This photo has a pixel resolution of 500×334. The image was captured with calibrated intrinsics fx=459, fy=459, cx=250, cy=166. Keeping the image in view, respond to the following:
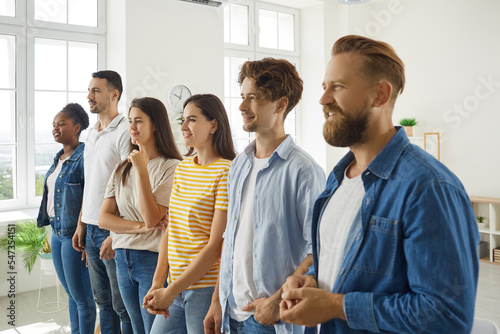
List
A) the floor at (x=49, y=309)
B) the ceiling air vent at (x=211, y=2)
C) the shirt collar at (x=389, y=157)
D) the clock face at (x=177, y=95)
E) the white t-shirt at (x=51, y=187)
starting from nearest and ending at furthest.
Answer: the shirt collar at (x=389, y=157)
the white t-shirt at (x=51, y=187)
the floor at (x=49, y=309)
the clock face at (x=177, y=95)
the ceiling air vent at (x=211, y=2)

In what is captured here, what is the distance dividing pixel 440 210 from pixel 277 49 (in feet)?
19.6

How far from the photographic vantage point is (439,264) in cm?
83

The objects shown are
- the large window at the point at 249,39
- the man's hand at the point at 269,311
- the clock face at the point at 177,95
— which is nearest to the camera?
the man's hand at the point at 269,311

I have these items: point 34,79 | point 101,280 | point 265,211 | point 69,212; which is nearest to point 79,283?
point 101,280

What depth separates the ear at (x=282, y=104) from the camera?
1.46 m

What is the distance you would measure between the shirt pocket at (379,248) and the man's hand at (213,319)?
2.34 ft

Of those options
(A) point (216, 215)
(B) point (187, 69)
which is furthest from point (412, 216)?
(B) point (187, 69)

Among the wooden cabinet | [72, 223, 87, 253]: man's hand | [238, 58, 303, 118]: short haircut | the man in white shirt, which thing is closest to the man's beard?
[238, 58, 303, 118]: short haircut

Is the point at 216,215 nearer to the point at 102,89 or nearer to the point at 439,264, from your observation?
the point at 439,264

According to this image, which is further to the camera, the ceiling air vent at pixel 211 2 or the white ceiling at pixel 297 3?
the white ceiling at pixel 297 3

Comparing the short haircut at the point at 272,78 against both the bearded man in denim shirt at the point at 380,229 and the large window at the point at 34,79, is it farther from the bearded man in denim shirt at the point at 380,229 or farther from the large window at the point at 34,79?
the large window at the point at 34,79

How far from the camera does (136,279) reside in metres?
1.96

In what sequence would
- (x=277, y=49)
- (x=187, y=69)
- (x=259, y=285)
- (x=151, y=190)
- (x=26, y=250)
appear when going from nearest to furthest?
(x=259, y=285) < (x=151, y=190) < (x=26, y=250) < (x=187, y=69) < (x=277, y=49)

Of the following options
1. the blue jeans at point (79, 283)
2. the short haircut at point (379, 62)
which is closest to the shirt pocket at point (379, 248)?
the short haircut at point (379, 62)
